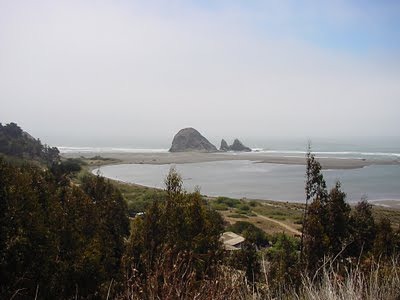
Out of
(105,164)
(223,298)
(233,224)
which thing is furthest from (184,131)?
(223,298)

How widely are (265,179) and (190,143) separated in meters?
82.1

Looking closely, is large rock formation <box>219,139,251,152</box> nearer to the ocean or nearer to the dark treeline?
the ocean

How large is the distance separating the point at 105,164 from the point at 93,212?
2741 inches

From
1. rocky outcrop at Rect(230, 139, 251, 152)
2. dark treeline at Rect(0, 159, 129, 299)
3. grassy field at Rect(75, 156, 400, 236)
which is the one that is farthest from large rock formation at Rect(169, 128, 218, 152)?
dark treeline at Rect(0, 159, 129, 299)

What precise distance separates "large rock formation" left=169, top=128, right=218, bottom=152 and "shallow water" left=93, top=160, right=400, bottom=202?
56006 mm

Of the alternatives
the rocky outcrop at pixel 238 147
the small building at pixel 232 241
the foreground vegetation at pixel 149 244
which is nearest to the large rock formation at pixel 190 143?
the rocky outcrop at pixel 238 147

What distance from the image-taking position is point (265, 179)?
61812mm

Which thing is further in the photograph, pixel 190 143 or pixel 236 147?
pixel 190 143

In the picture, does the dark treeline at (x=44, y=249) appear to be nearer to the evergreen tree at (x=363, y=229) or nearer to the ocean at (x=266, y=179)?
the evergreen tree at (x=363, y=229)

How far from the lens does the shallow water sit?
163ft

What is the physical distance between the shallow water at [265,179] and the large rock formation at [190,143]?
56006 millimetres

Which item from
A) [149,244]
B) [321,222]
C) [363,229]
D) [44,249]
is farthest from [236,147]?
[44,249]

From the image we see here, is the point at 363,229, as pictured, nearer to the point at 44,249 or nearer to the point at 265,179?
the point at 44,249

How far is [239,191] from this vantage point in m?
52.8
